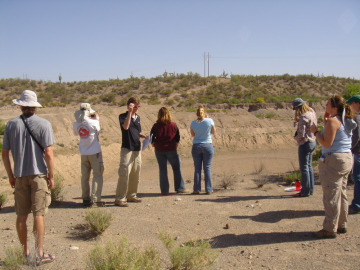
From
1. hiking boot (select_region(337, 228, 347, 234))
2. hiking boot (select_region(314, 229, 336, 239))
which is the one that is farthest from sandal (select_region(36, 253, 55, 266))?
hiking boot (select_region(337, 228, 347, 234))

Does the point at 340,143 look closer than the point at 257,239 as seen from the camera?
Yes

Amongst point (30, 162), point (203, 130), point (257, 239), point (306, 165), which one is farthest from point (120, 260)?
point (306, 165)

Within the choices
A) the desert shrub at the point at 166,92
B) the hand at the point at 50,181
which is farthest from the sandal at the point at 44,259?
the desert shrub at the point at 166,92

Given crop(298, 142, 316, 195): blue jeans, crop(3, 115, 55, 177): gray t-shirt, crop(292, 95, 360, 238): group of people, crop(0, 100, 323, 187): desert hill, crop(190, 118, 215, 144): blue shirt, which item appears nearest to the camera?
crop(3, 115, 55, 177): gray t-shirt

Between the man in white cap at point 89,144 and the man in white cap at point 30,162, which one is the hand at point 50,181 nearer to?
the man in white cap at point 30,162

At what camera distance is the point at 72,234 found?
5.49m

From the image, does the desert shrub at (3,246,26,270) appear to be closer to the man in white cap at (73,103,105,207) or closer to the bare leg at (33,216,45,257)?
the bare leg at (33,216,45,257)

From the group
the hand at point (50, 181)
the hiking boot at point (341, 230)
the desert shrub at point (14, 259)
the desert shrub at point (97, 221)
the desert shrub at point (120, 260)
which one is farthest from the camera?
the desert shrub at point (97, 221)

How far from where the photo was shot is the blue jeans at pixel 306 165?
692 centimetres

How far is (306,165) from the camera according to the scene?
6988 mm

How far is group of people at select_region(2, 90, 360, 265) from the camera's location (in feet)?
13.5

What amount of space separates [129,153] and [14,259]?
3.38m

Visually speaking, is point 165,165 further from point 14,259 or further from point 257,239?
point 14,259

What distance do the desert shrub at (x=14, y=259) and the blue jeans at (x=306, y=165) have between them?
515cm
